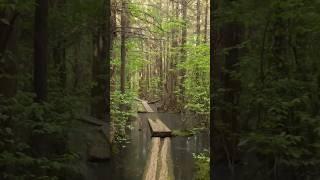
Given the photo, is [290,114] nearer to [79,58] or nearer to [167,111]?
[79,58]

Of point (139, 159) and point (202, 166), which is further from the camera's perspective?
point (139, 159)

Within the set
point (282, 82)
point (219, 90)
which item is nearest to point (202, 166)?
point (219, 90)

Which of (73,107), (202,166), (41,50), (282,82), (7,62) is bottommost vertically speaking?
(202,166)

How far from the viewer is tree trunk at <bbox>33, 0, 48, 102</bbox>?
229 inches

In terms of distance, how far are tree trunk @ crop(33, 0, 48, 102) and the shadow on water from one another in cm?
443

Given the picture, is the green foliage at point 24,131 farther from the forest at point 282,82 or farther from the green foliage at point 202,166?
the green foliage at point 202,166

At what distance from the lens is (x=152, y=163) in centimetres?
1127

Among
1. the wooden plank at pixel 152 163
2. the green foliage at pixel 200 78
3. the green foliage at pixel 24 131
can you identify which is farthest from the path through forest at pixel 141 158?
the green foliage at pixel 24 131

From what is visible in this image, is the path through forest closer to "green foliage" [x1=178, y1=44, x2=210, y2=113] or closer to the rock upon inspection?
the rock

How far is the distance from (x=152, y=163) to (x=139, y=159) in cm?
122

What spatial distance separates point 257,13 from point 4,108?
388cm

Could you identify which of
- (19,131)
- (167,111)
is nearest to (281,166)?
(19,131)

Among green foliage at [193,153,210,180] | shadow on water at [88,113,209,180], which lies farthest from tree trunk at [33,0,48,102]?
green foliage at [193,153,210,180]

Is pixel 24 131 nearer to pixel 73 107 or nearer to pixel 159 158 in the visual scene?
pixel 73 107
